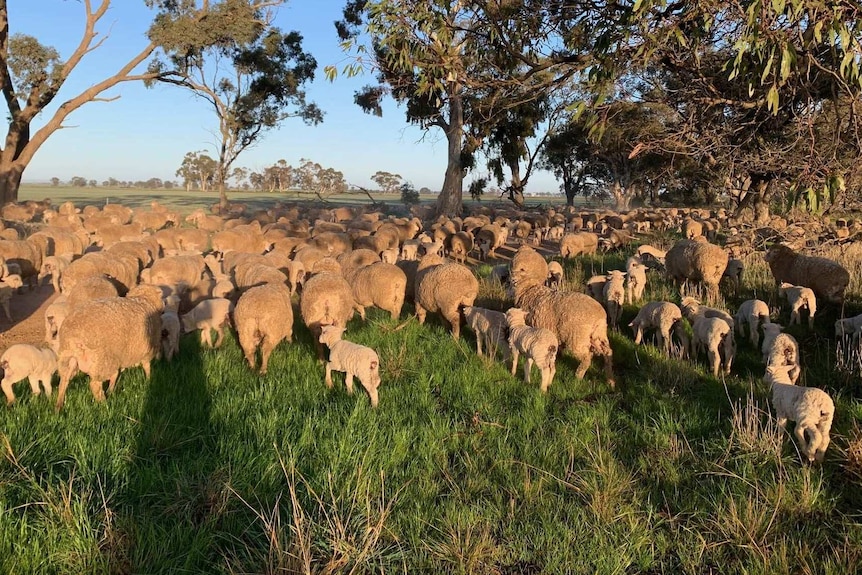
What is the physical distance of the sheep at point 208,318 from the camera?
23.5 ft

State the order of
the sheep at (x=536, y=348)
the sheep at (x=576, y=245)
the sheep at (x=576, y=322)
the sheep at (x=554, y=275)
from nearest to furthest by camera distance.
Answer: the sheep at (x=536, y=348) < the sheep at (x=576, y=322) < the sheep at (x=554, y=275) < the sheep at (x=576, y=245)

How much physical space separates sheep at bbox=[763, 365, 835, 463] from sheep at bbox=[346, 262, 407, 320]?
539 centimetres

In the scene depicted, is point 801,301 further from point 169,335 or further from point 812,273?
point 169,335

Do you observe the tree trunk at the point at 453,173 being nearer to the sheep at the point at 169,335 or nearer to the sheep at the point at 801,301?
the sheep at the point at 801,301

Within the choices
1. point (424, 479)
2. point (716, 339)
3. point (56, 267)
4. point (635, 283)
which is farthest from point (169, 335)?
point (635, 283)

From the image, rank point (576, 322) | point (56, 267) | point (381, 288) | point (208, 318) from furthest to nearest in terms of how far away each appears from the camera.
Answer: point (56, 267) → point (381, 288) → point (208, 318) → point (576, 322)

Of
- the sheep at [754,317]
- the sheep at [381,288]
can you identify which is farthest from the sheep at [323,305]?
the sheep at [754,317]

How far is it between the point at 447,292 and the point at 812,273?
575 cm

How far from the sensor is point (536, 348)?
557cm

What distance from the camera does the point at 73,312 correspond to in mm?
5406

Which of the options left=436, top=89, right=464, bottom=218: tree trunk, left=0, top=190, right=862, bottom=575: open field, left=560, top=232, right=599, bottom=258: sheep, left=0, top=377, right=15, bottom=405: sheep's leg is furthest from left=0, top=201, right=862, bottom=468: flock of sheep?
left=436, top=89, right=464, bottom=218: tree trunk

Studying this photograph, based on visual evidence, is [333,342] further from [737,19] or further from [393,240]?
[393,240]

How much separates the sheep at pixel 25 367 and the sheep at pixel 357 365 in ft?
8.84

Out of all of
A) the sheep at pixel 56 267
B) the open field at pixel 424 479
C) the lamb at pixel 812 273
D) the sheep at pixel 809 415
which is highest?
the lamb at pixel 812 273
